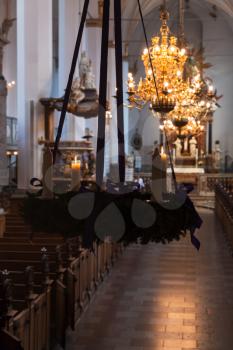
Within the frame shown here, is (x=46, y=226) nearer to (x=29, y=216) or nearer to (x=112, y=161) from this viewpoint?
(x=29, y=216)

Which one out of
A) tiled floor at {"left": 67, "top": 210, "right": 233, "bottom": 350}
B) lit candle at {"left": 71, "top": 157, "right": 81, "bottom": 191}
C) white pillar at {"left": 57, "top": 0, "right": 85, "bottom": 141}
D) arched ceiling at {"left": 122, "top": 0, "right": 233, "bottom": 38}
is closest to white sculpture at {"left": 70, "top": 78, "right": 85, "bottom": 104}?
white pillar at {"left": 57, "top": 0, "right": 85, "bottom": 141}

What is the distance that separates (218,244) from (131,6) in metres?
17.3

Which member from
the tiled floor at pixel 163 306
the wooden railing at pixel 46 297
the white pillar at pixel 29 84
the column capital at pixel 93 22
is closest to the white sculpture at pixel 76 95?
the white pillar at pixel 29 84

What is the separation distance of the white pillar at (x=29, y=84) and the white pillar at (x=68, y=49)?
204 centimetres

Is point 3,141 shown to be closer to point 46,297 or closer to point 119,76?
point 46,297

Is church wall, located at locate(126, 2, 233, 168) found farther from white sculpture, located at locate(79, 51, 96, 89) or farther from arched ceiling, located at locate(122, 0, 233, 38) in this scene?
white sculpture, located at locate(79, 51, 96, 89)

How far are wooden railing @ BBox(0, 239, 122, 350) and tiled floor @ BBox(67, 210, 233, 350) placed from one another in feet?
0.87

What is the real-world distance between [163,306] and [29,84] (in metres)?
9.12

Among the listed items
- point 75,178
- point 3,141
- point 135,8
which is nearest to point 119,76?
point 75,178

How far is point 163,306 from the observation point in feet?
24.2

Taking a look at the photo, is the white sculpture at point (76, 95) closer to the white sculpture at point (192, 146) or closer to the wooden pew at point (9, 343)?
the wooden pew at point (9, 343)

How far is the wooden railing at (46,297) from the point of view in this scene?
14.1 ft

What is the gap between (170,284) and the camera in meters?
8.73

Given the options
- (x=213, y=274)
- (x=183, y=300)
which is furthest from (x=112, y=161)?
(x=183, y=300)
